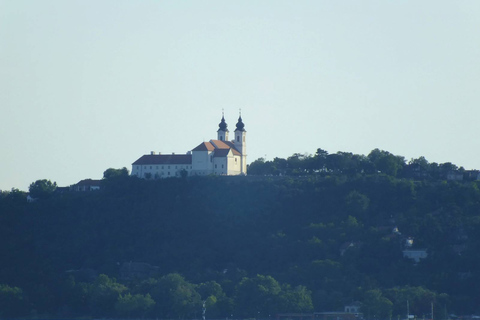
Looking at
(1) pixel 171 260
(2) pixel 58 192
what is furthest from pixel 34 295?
(2) pixel 58 192

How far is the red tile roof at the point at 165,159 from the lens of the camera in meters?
138

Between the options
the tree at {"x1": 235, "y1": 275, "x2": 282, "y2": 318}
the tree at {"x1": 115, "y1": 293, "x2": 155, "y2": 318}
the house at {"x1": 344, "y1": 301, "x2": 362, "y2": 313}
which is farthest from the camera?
the tree at {"x1": 115, "y1": 293, "x2": 155, "y2": 318}

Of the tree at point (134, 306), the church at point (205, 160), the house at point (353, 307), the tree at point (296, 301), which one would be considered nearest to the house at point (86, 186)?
the church at point (205, 160)

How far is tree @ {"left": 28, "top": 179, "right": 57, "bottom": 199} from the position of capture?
5384 inches

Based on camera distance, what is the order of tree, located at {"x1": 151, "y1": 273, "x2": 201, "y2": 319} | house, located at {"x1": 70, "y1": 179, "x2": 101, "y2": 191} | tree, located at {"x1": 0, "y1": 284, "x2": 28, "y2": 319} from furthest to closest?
house, located at {"x1": 70, "y1": 179, "x2": 101, "y2": 191}, tree, located at {"x1": 0, "y1": 284, "x2": 28, "y2": 319}, tree, located at {"x1": 151, "y1": 273, "x2": 201, "y2": 319}

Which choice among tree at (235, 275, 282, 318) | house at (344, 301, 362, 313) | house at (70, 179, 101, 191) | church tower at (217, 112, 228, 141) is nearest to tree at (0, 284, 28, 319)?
tree at (235, 275, 282, 318)

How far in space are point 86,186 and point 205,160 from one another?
14.2 metres

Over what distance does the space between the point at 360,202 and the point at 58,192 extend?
3332 cm

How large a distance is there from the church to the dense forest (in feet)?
8.03

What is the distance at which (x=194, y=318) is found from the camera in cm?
10894

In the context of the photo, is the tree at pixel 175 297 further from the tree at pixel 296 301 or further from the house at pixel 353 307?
the house at pixel 353 307

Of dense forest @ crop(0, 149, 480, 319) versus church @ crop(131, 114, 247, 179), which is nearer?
dense forest @ crop(0, 149, 480, 319)

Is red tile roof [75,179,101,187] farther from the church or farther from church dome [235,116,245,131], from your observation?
church dome [235,116,245,131]

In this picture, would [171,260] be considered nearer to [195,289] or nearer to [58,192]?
[195,289]
